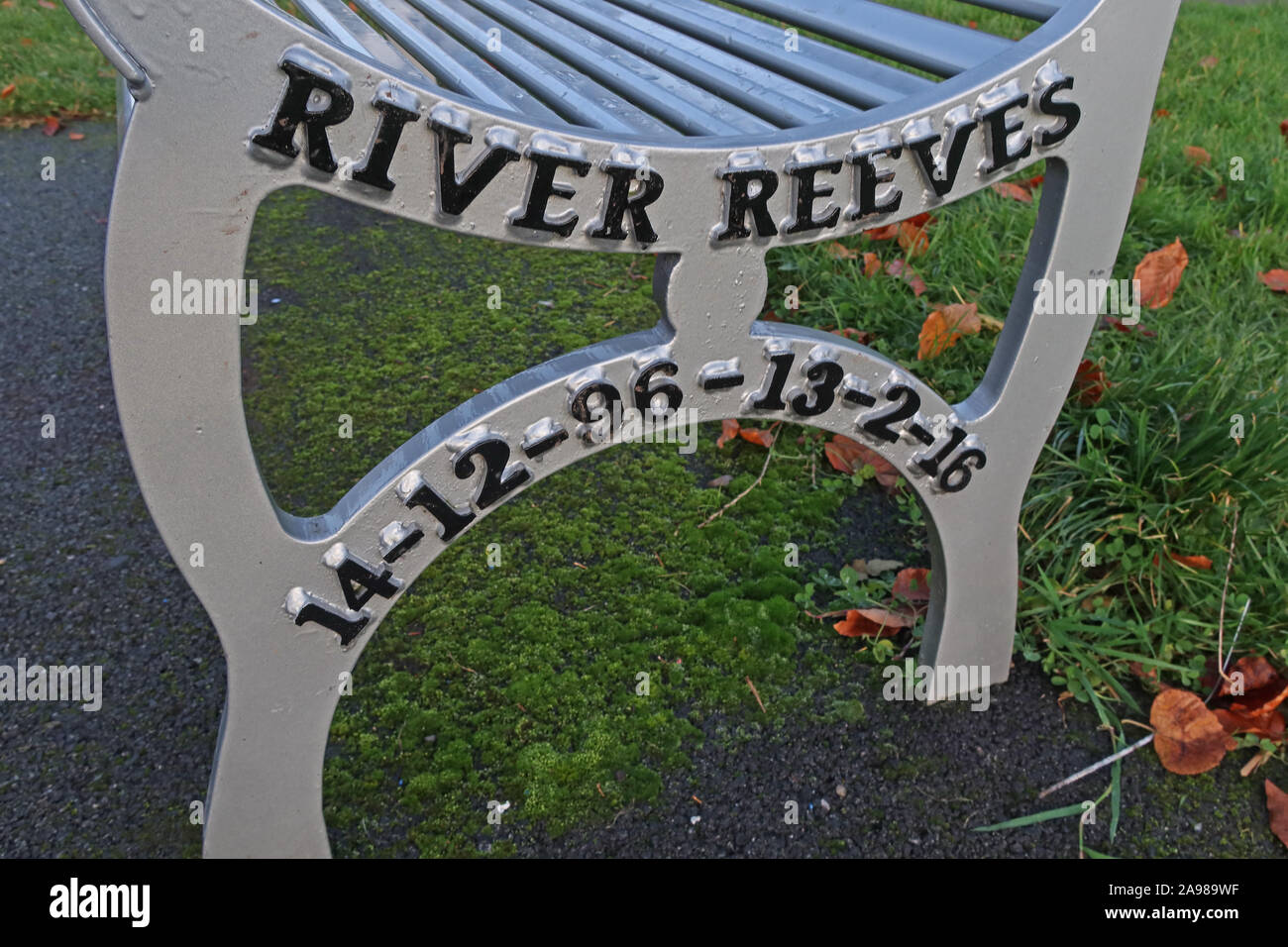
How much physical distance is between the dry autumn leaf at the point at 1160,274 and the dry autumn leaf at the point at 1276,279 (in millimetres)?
228

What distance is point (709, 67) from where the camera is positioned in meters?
1.37

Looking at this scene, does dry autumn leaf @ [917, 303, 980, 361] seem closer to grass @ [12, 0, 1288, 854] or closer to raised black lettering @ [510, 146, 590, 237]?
grass @ [12, 0, 1288, 854]

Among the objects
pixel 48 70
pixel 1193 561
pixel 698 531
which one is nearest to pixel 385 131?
pixel 698 531

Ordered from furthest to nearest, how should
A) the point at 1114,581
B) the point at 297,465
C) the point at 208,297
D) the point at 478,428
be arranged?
the point at 297,465, the point at 1114,581, the point at 478,428, the point at 208,297

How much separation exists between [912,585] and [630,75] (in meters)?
0.91

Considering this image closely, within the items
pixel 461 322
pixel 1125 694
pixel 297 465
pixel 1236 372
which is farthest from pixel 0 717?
pixel 1236 372

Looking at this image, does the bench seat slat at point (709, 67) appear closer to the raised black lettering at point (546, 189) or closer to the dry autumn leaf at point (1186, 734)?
the raised black lettering at point (546, 189)

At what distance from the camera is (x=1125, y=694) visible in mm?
1506

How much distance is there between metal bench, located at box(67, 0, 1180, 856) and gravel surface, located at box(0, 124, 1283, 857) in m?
0.18

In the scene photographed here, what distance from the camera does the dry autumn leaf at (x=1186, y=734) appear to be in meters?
1.41

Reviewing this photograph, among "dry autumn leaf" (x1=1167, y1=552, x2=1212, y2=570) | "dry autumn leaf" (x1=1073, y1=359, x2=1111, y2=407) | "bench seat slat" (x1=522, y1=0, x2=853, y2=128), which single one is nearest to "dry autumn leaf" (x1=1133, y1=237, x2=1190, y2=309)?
"dry autumn leaf" (x1=1073, y1=359, x2=1111, y2=407)

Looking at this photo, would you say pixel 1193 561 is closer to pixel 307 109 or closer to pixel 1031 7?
pixel 1031 7

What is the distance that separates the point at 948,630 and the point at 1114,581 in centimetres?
35
